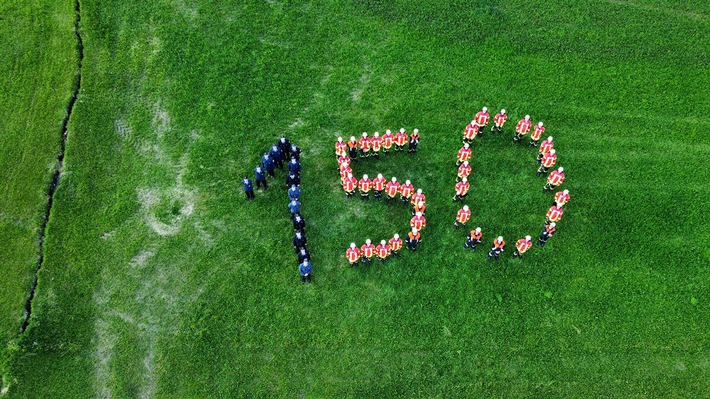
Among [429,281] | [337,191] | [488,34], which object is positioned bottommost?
[429,281]

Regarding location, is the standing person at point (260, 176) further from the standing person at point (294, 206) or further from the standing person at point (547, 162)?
the standing person at point (547, 162)

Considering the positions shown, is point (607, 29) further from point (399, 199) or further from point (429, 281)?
point (429, 281)

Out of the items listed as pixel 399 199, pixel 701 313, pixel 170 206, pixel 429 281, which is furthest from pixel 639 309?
pixel 170 206

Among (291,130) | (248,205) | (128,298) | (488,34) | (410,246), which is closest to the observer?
(128,298)

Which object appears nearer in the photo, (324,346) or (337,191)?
(324,346)

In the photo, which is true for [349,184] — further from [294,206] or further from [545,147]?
[545,147]

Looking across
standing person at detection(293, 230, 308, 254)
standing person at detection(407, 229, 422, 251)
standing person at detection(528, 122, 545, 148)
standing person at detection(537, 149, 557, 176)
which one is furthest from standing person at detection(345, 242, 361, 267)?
standing person at detection(528, 122, 545, 148)

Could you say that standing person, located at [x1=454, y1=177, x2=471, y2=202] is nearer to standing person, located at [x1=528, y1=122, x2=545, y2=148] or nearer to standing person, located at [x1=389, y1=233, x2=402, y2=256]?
standing person, located at [x1=389, y1=233, x2=402, y2=256]

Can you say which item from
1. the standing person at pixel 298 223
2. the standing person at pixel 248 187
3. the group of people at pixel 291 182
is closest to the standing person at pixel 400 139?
the group of people at pixel 291 182
